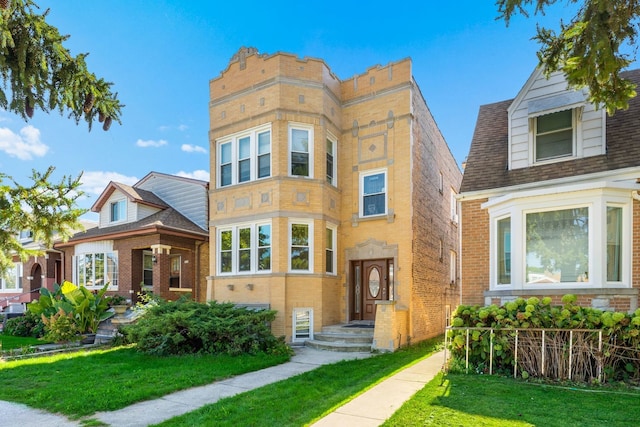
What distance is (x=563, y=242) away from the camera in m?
8.98

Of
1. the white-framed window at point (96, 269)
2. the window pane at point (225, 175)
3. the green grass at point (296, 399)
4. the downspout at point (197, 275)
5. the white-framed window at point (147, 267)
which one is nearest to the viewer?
the green grass at point (296, 399)

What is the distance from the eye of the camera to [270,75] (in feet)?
43.5

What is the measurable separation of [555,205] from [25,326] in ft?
60.7

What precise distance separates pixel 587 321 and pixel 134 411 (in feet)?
24.1

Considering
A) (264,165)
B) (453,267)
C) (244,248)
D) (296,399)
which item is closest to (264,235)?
(244,248)

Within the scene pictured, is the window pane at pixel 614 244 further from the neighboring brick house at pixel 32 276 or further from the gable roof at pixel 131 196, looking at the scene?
the neighboring brick house at pixel 32 276

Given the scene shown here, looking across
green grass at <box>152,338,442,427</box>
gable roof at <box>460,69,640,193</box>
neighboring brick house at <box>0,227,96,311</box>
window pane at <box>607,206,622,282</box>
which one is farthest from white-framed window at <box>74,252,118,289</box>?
window pane at <box>607,206,622,282</box>

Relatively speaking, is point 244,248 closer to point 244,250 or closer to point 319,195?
point 244,250

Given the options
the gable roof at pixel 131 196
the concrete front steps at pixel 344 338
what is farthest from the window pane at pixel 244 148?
the gable roof at pixel 131 196

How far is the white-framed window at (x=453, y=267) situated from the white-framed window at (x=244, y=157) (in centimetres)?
914

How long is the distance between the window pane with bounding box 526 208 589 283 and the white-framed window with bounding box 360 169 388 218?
4.77 meters

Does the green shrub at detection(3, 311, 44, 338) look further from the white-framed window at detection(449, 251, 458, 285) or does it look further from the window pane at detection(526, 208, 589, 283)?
the window pane at detection(526, 208, 589, 283)

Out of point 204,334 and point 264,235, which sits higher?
point 264,235

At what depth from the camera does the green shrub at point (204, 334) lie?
9883 mm
